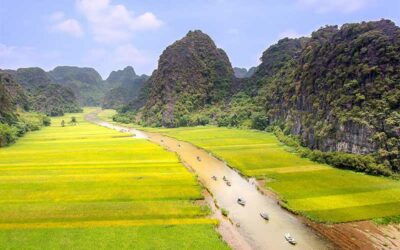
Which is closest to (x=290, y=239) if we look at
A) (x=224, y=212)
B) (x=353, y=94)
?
(x=224, y=212)

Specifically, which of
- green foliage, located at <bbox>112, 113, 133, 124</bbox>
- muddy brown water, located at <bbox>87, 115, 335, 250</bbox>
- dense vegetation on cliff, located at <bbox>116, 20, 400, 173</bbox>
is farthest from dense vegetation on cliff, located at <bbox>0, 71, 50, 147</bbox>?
muddy brown water, located at <bbox>87, 115, 335, 250</bbox>

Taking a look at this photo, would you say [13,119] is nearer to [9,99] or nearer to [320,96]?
[9,99]

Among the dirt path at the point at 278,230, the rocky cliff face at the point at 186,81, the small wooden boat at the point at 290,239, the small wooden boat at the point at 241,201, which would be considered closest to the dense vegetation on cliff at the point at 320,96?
the rocky cliff face at the point at 186,81

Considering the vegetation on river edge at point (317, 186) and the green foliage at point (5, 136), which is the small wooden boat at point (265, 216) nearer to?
the vegetation on river edge at point (317, 186)

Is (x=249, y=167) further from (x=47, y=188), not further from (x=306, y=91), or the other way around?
(x=306, y=91)

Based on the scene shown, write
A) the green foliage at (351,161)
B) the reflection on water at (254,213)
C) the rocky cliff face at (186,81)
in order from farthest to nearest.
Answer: the rocky cliff face at (186,81), the green foliage at (351,161), the reflection on water at (254,213)

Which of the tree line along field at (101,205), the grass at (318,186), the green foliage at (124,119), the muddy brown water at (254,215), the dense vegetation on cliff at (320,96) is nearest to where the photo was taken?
the tree line along field at (101,205)

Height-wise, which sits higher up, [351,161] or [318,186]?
[351,161]
